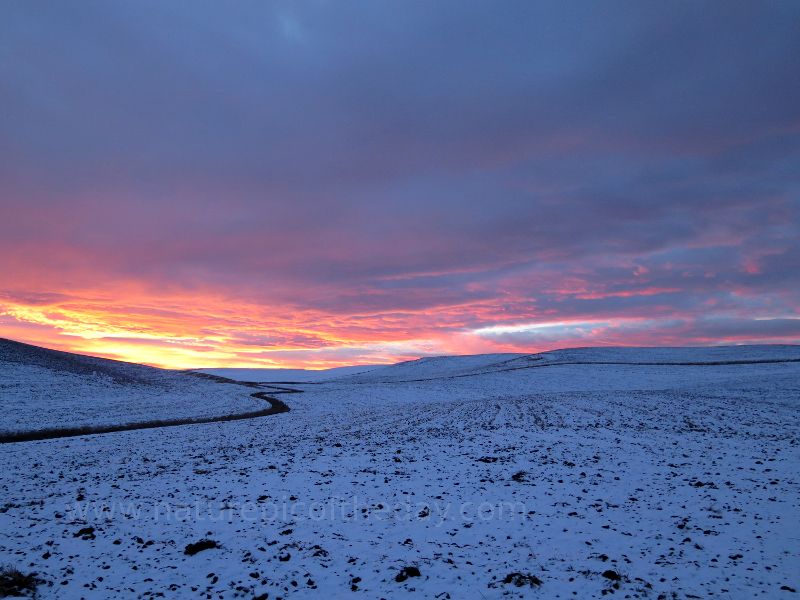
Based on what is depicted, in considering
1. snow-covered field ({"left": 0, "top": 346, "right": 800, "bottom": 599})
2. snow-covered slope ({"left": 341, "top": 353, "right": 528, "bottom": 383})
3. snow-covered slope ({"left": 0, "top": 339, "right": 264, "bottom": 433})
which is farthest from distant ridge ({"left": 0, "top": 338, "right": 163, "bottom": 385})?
snow-covered field ({"left": 0, "top": 346, "right": 800, "bottom": 599})

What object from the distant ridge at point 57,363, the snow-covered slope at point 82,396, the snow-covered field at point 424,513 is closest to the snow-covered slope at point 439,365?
the snow-covered slope at point 82,396

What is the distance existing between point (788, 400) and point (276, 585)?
1587 inches

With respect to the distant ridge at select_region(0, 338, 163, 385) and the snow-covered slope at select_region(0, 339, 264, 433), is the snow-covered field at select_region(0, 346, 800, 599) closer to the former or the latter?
the snow-covered slope at select_region(0, 339, 264, 433)

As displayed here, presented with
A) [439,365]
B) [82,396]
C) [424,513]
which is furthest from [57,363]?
[439,365]

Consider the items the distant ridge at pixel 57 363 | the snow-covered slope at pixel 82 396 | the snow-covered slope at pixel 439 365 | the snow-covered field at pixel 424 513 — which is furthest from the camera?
the snow-covered slope at pixel 439 365

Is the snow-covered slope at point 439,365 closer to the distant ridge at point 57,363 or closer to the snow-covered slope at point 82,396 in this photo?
the snow-covered slope at point 82,396

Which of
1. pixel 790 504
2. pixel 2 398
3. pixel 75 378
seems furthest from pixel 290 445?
pixel 75 378

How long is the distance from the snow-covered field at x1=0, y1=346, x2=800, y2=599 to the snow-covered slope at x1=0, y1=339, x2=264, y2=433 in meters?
15.2

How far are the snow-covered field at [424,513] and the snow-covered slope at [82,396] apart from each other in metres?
15.2

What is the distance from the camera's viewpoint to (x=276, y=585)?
337 inches

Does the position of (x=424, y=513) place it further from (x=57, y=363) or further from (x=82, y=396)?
(x=57, y=363)

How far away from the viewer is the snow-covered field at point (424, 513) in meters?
8.55

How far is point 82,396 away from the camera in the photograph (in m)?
51.8

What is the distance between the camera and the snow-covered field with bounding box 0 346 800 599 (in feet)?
28.1
